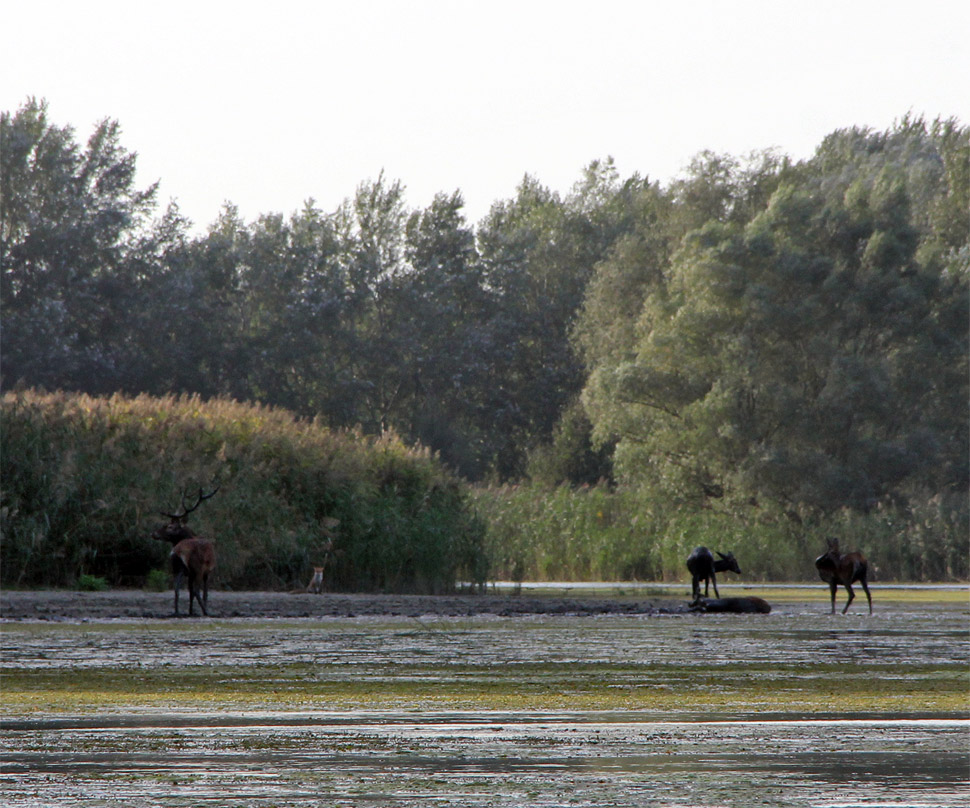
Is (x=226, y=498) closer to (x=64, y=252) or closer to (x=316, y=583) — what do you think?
(x=316, y=583)

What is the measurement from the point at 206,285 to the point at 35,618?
42758 mm

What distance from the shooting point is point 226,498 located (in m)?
24.7

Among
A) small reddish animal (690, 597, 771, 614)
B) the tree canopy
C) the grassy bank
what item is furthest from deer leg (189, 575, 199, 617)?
the tree canopy

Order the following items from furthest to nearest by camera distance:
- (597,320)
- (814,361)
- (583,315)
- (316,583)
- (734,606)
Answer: (583,315), (597,320), (814,361), (316,583), (734,606)

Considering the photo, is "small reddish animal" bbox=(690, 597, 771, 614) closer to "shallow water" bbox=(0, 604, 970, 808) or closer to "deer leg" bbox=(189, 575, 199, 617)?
"deer leg" bbox=(189, 575, 199, 617)

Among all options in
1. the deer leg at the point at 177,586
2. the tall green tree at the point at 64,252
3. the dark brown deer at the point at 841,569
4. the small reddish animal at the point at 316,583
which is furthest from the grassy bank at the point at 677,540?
the tall green tree at the point at 64,252

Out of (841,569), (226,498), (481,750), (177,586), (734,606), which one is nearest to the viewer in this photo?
(481,750)

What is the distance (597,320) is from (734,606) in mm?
37298

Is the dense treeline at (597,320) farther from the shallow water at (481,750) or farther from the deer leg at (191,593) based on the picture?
the shallow water at (481,750)

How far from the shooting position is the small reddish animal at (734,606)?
67.7 feet

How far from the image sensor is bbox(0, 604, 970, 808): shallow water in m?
5.09

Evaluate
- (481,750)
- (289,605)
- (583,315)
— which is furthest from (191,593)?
(583,315)

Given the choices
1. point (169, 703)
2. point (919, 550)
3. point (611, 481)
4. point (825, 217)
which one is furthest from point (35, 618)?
point (611, 481)

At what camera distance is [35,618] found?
1712 centimetres
